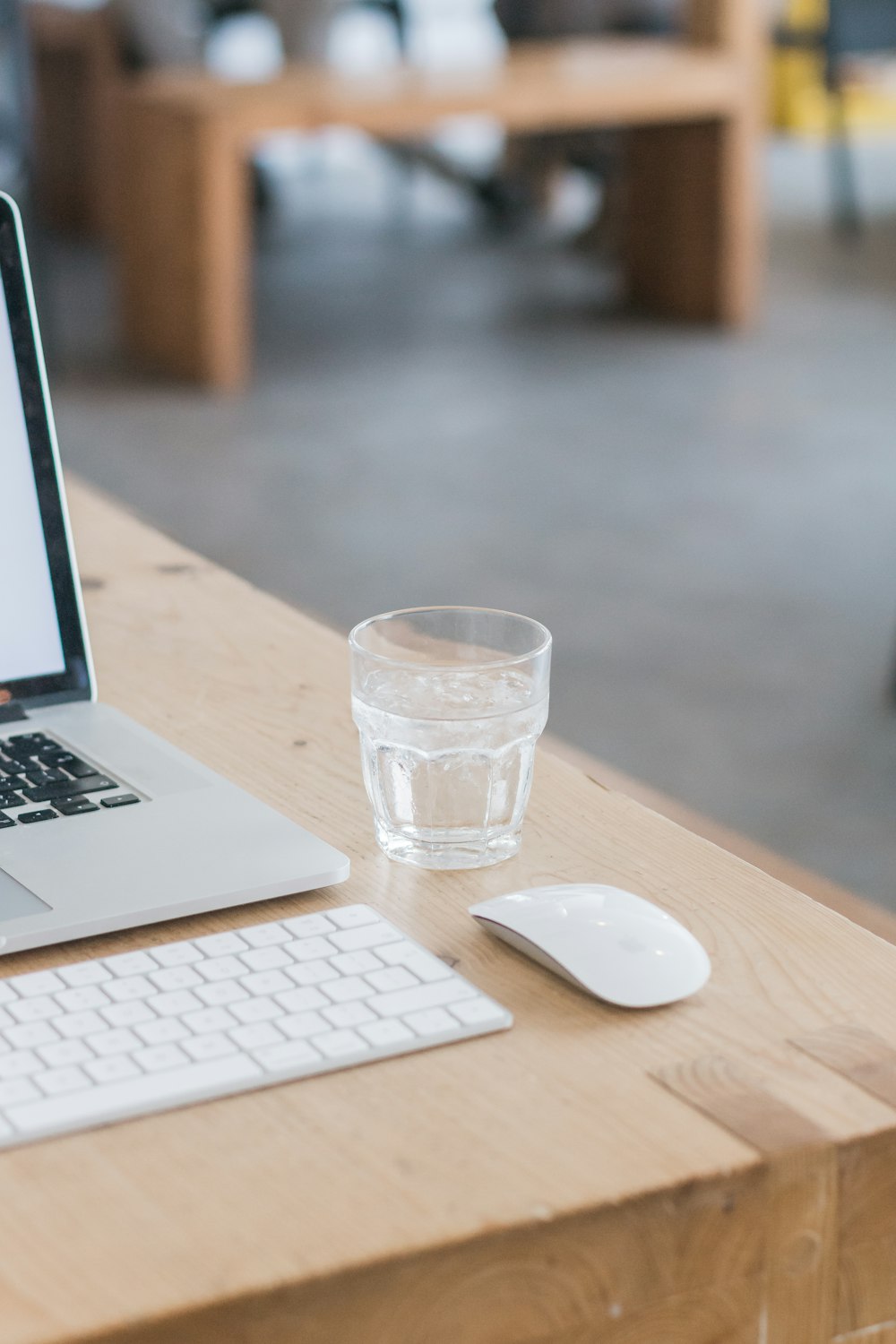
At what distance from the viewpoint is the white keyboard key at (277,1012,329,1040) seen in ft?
1.95

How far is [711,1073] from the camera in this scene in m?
0.59

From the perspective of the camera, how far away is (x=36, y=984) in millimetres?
625

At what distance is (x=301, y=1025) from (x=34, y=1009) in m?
0.09

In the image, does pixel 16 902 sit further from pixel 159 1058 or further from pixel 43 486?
pixel 43 486

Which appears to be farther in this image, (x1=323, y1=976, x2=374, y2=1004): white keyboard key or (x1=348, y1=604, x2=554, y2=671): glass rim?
(x1=348, y1=604, x2=554, y2=671): glass rim

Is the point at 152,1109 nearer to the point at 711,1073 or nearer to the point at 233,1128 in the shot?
the point at 233,1128

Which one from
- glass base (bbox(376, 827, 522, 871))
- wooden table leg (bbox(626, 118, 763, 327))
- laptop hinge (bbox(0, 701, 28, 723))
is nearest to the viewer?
glass base (bbox(376, 827, 522, 871))

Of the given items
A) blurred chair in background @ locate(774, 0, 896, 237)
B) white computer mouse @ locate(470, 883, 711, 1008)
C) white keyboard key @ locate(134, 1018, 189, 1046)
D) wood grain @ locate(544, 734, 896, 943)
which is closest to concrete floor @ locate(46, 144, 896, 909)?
wood grain @ locate(544, 734, 896, 943)

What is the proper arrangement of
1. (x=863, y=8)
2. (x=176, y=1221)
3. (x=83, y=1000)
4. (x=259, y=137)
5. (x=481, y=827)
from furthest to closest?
(x=863, y=8) → (x=259, y=137) → (x=481, y=827) → (x=83, y=1000) → (x=176, y=1221)

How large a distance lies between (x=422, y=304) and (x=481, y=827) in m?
4.47

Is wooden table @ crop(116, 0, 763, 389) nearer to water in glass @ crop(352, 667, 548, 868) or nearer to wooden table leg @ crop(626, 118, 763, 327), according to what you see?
wooden table leg @ crop(626, 118, 763, 327)

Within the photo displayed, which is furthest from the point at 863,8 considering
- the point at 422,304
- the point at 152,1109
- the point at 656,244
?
the point at 152,1109

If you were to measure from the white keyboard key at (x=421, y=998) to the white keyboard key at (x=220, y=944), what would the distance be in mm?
64

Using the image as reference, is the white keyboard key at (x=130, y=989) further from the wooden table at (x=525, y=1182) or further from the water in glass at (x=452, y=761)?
the water in glass at (x=452, y=761)
